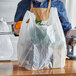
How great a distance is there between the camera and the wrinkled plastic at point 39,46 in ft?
3.52

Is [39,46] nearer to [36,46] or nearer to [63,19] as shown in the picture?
[36,46]

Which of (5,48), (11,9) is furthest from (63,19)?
(11,9)

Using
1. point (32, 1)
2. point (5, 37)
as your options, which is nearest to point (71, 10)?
point (32, 1)

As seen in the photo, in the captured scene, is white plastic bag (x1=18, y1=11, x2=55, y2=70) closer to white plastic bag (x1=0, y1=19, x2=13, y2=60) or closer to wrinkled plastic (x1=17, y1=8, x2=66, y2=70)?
wrinkled plastic (x1=17, y1=8, x2=66, y2=70)

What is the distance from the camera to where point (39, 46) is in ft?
3.54

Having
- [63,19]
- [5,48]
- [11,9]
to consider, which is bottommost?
[5,48]

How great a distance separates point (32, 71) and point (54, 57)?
148 millimetres

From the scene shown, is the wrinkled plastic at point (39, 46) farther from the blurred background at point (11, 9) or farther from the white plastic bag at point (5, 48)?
the blurred background at point (11, 9)

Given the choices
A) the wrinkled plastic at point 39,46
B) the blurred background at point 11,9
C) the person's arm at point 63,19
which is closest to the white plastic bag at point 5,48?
the wrinkled plastic at point 39,46

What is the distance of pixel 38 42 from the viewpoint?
108 cm

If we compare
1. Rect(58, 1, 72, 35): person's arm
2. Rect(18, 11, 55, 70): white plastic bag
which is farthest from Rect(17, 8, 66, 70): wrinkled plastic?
Rect(58, 1, 72, 35): person's arm

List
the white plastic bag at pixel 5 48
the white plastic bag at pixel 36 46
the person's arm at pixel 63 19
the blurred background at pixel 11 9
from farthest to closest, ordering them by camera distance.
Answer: the blurred background at pixel 11 9
the person's arm at pixel 63 19
the white plastic bag at pixel 5 48
the white plastic bag at pixel 36 46

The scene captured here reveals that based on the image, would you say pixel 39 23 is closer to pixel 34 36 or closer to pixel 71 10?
pixel 34 36

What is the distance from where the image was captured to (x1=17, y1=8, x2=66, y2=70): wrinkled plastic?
1.07m
